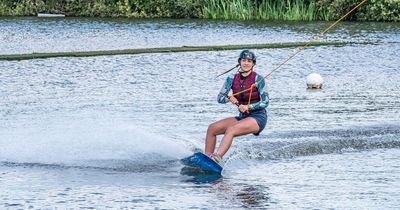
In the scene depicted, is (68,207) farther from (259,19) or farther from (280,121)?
(259,19)

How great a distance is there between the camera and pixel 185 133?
16.6 meters

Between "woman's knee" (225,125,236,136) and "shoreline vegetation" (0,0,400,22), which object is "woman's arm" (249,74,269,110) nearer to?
"woman's knee" (225,125,236,136)

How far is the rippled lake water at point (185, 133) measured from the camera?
12086 millimetres

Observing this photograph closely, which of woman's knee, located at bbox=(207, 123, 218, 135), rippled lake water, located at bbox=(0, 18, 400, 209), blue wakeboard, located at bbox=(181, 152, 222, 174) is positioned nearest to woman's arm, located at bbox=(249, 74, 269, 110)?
woman's knee, located at bbox=(207, 123, 218, 135)

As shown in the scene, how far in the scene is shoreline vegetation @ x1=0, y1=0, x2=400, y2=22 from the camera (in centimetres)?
4688

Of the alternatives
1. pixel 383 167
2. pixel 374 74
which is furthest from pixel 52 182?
pixel 374 74

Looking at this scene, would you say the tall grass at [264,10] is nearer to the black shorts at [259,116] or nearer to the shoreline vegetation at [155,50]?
the shoreline vegetation at [155,50]

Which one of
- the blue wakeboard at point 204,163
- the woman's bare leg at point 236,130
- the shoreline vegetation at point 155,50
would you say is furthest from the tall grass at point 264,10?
the blue wakeboard at point 204,163

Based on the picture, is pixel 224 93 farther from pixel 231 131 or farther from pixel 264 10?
pixel 264 10

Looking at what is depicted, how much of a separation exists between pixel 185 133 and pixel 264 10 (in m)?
31.7

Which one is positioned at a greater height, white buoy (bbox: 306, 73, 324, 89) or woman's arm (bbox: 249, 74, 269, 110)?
woman's arm (bbox: 249, 74, 269, 110)

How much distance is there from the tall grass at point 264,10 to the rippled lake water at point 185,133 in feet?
45.9

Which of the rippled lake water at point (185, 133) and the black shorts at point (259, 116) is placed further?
the black shorts at point (259, 116)

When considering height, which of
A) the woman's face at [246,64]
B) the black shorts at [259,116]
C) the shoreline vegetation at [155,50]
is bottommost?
the shoreline vegetation at [155,50]
